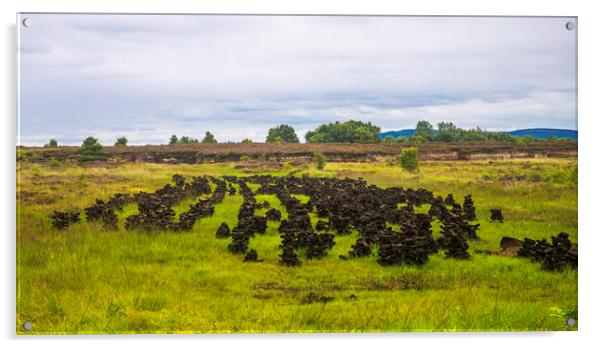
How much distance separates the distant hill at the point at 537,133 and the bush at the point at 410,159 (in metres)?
0.21

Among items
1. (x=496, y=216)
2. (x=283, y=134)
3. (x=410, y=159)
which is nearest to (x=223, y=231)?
(x=283, y=134)

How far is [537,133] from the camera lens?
7.97 metres

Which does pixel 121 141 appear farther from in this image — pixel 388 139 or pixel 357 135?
pixel 388 139

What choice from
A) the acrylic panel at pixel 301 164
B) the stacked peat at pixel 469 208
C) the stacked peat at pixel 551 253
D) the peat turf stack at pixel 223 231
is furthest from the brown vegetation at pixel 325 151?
the stacked peat at pixel 551 253

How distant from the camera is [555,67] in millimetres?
7969

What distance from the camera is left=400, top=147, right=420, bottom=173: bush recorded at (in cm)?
812

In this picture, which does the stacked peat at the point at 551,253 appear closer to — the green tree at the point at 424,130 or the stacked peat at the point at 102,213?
the green tree at the point at 424,130

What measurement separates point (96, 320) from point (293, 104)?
370 cm

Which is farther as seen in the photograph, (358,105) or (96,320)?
(358,105)

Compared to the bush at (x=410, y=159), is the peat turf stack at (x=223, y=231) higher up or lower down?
lower down

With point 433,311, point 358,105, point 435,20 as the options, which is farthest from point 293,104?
point 433,311

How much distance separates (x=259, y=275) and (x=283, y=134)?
1.92 m

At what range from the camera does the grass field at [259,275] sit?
7266mm

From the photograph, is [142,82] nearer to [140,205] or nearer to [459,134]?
[140,205]
